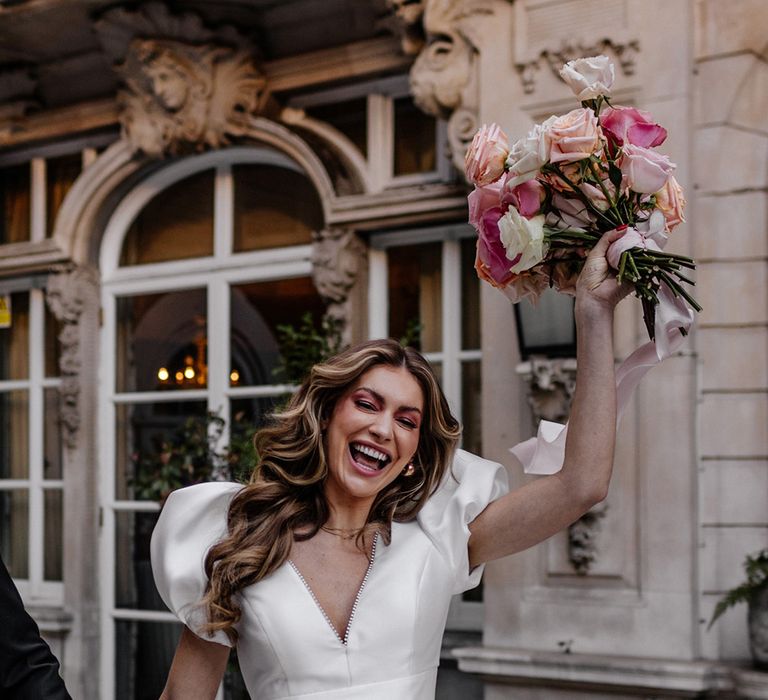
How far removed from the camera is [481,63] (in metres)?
5.19

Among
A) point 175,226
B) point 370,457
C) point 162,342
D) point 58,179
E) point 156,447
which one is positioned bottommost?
point 156,447

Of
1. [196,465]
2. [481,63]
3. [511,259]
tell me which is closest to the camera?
[511,259]

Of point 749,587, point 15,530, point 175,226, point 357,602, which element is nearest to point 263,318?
point 175,226

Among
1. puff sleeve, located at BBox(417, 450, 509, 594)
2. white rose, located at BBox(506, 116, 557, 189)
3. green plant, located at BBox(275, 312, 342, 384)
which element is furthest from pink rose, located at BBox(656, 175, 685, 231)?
green plant, located at BBox(275, 312, 342, 384)

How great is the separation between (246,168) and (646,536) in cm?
308

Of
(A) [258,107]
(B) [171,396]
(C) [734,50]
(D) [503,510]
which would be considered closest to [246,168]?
(A) [258,107]

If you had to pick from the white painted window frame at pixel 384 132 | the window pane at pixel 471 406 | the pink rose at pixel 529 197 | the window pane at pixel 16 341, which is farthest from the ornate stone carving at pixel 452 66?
A: the window pane at pixel 16 341

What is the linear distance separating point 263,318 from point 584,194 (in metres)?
4.38

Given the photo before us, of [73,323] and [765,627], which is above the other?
[73,323]

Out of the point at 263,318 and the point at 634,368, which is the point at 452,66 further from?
the point at 634,368

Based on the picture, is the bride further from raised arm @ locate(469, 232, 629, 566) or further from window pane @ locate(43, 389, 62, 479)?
window pane @ locate(43, 389, 62, 479)

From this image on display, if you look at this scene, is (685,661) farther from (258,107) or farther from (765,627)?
(258,107)

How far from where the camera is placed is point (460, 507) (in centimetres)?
267

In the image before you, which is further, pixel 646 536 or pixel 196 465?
pixel 196 465
